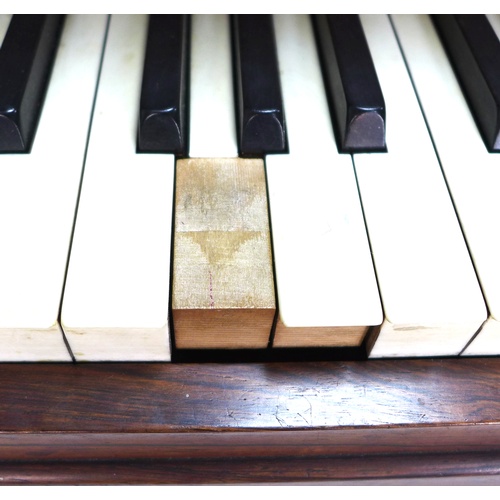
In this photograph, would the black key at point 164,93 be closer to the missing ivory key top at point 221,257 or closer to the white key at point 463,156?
the missing ivory key top at point 221,257

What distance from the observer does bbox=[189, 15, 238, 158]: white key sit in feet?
2.72

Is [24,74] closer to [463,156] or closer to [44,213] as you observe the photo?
[44,213]

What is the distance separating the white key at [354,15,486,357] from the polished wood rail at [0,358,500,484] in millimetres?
40

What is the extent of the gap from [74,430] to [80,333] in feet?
0.35

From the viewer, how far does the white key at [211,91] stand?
2.72ft

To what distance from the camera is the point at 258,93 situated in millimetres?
835

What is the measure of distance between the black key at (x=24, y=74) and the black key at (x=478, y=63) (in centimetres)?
56

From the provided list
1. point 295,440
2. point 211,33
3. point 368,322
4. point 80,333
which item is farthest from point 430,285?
point 211,33

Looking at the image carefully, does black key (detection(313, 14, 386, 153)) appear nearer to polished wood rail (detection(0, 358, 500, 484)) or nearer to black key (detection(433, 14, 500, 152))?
black key (detection(433, 14, 500, 152))

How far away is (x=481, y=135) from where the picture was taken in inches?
33.7

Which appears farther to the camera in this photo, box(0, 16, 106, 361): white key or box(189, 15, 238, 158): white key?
box(189, 15, 238, 158): white key

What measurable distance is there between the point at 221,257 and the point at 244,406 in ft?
0.52

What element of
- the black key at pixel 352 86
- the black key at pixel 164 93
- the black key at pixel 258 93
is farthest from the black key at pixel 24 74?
the black key at pixel 352 86

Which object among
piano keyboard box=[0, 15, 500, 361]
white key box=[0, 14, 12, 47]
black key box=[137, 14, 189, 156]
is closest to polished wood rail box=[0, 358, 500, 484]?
piano keyboard box=[0, 15, 500, 361]
